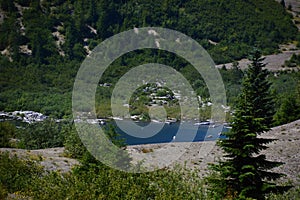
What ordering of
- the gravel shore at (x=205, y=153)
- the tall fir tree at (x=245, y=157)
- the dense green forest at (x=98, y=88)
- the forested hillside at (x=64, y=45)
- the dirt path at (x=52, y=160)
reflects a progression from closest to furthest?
the dense green forest at (x=98, y=88) < the tall fir tree at (x=245, y=157) < the dirt path at (x=52, y=160) < the gravel shore at (x=205, y=153) < the forested hillside at (x=64, y=45)

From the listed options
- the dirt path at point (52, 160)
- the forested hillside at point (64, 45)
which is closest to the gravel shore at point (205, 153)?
the dirt path at point (52, 160)

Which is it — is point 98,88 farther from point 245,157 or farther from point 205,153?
point 245,157

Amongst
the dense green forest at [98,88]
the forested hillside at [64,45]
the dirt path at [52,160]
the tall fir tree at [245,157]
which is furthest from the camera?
the forested hillside at [64,45]

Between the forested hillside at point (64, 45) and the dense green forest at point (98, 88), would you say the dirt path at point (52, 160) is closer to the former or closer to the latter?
the dense green forest at point (98, 88)

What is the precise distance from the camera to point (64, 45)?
561ft

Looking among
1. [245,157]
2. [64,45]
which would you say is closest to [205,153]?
[245,157]

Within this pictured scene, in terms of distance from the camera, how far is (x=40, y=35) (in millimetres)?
166500

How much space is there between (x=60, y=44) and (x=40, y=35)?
9183 millimetres

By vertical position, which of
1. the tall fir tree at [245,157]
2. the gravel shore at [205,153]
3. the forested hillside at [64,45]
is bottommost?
the gravel shore at [205,153]

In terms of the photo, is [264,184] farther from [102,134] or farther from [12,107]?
[12,107]

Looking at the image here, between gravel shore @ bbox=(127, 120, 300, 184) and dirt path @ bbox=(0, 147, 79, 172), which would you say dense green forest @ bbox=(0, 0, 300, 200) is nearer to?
dirt path @ bbox=(0, 147, 79, 172)

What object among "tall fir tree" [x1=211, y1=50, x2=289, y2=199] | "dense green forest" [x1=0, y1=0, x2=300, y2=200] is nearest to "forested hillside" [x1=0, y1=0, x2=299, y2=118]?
"dense green forest" [x1=0, y1=0, x2=300, y2=200]

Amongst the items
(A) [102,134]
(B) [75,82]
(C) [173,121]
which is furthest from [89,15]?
(A) [102,134]

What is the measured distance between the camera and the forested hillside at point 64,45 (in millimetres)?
134250
